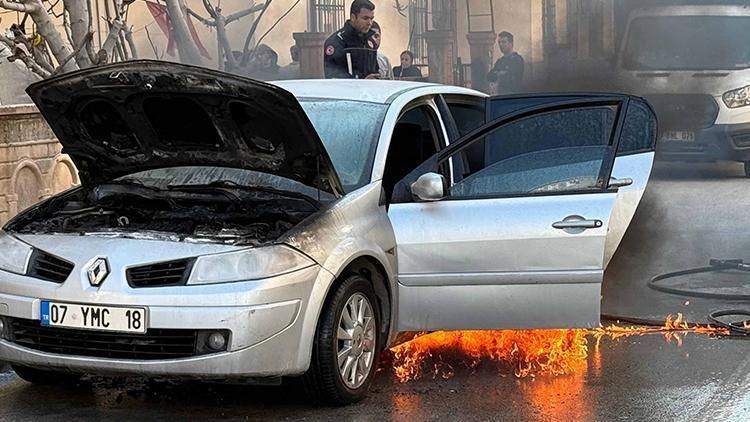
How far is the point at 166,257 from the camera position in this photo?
16.6 ft

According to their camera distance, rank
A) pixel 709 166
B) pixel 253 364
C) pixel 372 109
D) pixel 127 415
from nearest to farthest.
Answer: pixel 253 364, pixel 127 415, pixel 372 109, pixel 709 166

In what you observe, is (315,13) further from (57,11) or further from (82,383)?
(82,383)

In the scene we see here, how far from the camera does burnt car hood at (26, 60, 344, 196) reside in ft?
17.5

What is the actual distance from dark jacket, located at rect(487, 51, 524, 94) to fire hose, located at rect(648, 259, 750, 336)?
6.68 m

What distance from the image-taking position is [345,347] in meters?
5.40

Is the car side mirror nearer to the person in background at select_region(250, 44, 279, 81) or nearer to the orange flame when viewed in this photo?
the orange flame

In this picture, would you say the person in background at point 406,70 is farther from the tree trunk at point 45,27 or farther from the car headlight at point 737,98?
the tree trunk at point 45,27

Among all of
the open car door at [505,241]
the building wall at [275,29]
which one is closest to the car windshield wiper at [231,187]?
the open car door at [505,241]

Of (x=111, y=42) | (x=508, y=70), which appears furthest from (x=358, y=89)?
(x=508, y=70)

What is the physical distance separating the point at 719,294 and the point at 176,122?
3.76 metres

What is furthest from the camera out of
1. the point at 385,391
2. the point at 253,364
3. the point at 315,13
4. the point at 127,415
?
the point at 315,13

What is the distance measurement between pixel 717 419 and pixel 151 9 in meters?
13.5

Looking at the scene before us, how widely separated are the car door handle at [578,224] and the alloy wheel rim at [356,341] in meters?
0.96

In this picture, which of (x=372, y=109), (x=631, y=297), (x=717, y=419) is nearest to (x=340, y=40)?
(x=631, y=297)
